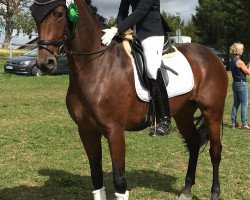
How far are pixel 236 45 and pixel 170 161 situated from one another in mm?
4156

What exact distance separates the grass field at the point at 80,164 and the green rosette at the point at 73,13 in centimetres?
265

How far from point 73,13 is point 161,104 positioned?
5.08 ft

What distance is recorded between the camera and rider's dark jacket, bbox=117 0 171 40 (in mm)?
4488

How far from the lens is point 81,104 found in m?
4.38

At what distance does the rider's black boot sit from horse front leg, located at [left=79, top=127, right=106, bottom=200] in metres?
0.72

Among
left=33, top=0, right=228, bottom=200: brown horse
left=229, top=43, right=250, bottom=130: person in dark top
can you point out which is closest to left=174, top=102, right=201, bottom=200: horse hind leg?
left=33, top=0, right=228, bottom=200: brown horse

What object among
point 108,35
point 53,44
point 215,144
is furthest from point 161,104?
point 53,44

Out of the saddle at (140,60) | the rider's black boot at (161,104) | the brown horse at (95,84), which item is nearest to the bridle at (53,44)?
the brown horse at (95,84)

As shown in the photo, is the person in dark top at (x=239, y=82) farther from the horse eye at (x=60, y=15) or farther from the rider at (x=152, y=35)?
the horse eye at (x=60, y=15)

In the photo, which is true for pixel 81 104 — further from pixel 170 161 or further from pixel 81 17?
pixel 170 161

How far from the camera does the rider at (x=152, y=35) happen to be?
4520 millimetres

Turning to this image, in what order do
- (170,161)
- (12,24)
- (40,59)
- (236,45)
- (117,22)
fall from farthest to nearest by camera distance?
(12,24), (236,45), (170,161), (117,22), (40,59)

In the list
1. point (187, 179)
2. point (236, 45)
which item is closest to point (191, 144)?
point (187, 179)

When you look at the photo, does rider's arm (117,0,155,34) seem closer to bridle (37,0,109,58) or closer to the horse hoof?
bridle (37,0,109,58)
